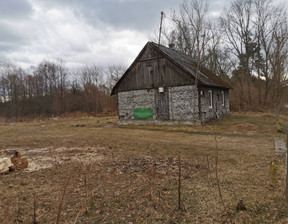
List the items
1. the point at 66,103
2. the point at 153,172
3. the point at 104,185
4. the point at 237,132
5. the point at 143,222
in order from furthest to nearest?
the point at 66,103 < the point at 237,132 < the point at 153,172 < the point at 104,185 < the point at 143,222

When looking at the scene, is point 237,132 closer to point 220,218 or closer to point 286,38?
point 220,218

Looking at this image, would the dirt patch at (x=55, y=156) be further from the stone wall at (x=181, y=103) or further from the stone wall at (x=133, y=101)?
the stone wall at (x=133, y=101)

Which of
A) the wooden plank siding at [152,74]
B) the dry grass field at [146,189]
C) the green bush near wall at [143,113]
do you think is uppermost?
the wooden plank siding at [152,74]

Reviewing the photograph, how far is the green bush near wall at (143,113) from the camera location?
18672mm

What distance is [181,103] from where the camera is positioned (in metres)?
17.1

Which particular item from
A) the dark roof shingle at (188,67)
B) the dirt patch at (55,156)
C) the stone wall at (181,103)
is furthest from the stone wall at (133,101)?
the dirt patch at (55,156)

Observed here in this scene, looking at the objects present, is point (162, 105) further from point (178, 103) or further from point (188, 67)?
point (188, 67)

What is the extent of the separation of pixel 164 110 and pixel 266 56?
21.3m

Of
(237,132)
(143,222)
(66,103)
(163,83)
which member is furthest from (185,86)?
(66,103)

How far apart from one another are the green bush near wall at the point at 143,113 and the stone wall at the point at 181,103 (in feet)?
6.34

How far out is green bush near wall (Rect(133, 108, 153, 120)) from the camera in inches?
735

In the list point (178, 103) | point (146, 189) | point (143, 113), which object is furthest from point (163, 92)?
point (146, 189)

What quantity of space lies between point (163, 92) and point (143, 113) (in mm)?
Result: 2710

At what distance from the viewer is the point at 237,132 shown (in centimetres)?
1309
